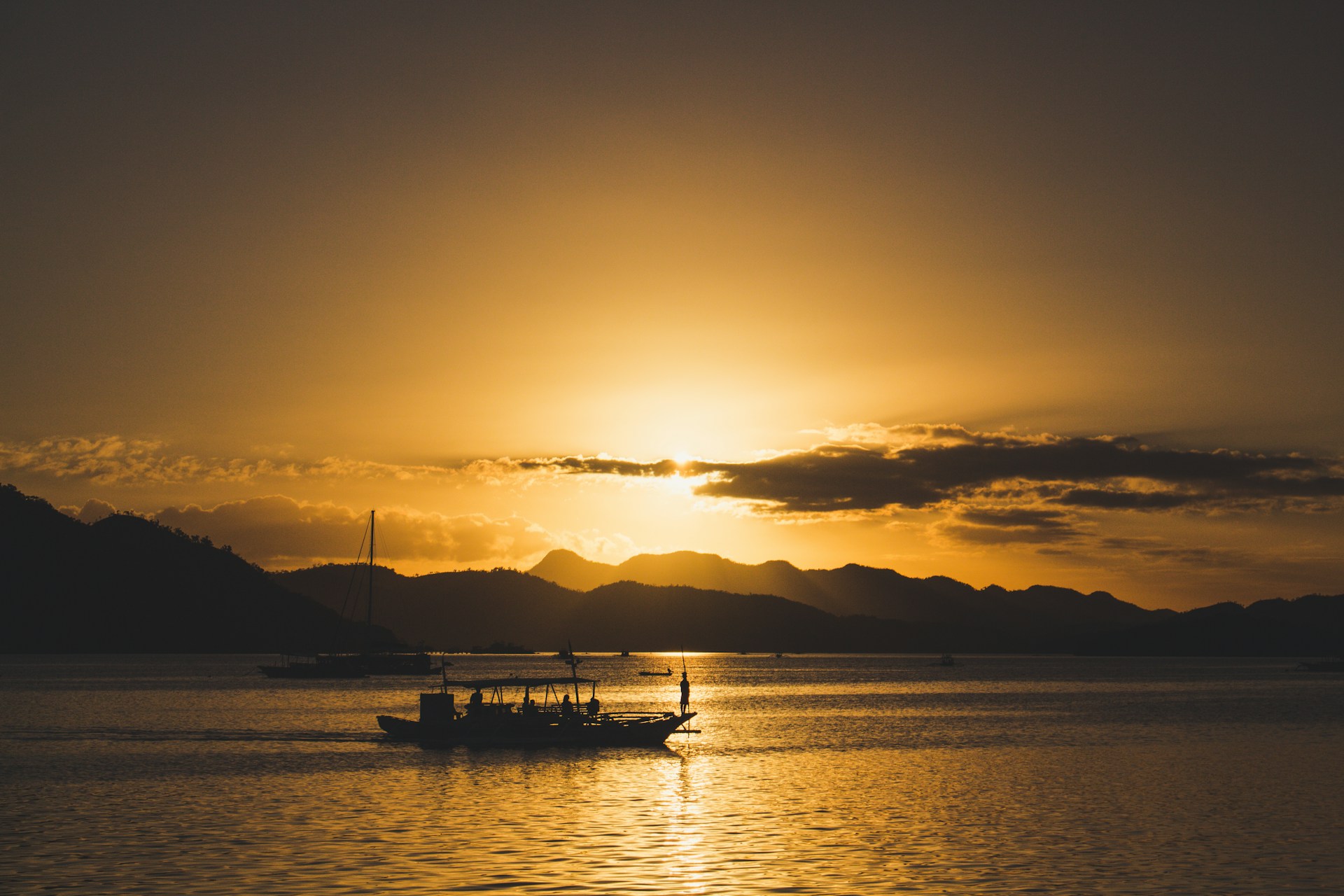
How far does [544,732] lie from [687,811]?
87.6ft

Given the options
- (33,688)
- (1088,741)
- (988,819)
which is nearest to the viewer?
(988,819)

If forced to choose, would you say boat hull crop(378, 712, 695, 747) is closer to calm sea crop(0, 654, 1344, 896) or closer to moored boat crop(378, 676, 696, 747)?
moored boat crop(378, 676, 696, 747)

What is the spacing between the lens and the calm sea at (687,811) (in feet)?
107

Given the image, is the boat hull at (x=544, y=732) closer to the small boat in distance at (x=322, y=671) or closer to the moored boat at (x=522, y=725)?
the moored boat at (x=522, y=725)

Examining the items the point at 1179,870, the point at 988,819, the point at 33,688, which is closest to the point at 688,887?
the point at 1179,870

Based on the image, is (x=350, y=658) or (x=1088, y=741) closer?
(x=1088, y=741)

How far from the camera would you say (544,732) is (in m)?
69.9

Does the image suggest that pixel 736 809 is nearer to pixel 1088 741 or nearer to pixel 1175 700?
pixel 1088 741

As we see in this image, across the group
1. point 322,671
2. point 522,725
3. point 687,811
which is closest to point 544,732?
point 522,725

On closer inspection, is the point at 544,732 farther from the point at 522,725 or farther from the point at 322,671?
the point at 322,671

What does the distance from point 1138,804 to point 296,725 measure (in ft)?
223

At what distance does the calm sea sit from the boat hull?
3.04 feet

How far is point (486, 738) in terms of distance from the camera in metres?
70.1

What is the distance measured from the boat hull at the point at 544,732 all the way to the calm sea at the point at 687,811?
0.93 metres
